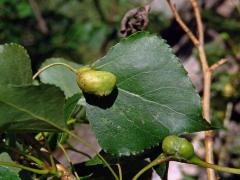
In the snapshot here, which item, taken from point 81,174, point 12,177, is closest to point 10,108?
point 12,177

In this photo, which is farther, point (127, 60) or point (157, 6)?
point (157, 6)

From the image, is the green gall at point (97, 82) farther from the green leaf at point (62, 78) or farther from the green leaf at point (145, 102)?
the green leaf at point (62, 78)

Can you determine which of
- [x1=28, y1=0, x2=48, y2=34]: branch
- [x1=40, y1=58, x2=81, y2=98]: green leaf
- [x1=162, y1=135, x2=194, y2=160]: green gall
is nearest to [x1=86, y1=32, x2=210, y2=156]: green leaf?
[x1=162, y1=135, x2=194, y2=160]: green gall

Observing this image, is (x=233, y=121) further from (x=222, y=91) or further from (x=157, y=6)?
(x=157, y=6)

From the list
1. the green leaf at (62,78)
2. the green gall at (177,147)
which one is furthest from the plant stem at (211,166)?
the green leaf at (62,78)

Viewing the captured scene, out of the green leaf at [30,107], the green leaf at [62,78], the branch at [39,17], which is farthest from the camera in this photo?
the branch at [39,17]

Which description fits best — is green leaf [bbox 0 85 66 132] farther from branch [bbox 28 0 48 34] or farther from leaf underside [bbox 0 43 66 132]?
branch [bbox 28 0 48 34]
